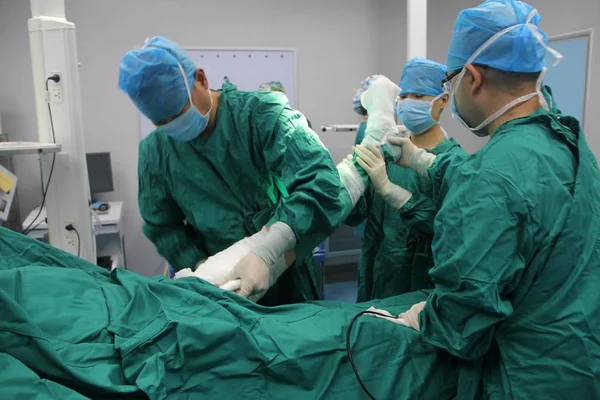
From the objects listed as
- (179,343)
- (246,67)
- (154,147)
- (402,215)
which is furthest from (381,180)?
(246,67)

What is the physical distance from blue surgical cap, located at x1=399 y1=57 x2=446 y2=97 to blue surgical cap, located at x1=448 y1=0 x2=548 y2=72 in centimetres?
86

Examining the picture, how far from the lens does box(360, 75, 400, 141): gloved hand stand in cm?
178

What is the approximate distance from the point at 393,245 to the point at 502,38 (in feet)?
3.33

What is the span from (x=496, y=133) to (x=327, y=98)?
350 centimetres

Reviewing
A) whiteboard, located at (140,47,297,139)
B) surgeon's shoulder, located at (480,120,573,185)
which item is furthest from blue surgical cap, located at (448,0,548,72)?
whiteboard, located at (140,47,297,139)

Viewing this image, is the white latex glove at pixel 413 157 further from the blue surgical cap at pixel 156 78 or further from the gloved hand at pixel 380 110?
the blue surgical cap at pixel 156 78

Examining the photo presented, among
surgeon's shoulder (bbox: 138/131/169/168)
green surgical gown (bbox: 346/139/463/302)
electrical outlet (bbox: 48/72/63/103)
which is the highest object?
electrical outlet (bbox: 48/72/63/103)

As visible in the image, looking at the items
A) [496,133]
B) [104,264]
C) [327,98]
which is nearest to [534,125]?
[496,133]

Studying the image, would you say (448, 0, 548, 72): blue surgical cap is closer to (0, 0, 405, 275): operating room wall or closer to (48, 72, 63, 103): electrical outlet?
(48, 72, 63, 103): electrical outlet

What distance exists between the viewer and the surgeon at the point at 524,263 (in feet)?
2.88

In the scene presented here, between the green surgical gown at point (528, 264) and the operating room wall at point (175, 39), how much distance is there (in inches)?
138

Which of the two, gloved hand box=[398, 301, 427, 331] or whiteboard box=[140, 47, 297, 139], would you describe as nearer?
gloved hand box=[398, 301, 427, 331]

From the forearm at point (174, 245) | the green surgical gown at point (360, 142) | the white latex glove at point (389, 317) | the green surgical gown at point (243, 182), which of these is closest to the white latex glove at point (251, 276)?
the green surgical gown at point (243, 182)

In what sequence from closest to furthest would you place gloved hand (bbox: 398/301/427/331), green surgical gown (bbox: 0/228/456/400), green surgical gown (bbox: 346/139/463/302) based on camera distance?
green surgical gown (bbox: 0/228/456/400), gloved hand (bbox: 398/301/427/331), green surgical gown (bbox: 346/139/463/302)
